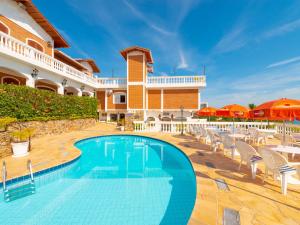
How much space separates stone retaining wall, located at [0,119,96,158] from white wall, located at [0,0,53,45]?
9191mm

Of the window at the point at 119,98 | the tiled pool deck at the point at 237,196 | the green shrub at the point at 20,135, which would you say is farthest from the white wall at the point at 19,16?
the tiled pool deck at the point at 237,196

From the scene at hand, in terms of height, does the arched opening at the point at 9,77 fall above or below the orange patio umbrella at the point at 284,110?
above

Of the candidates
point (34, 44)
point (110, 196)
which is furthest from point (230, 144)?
point (34, 44)

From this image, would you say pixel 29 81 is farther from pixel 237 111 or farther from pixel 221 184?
pixel 237 111

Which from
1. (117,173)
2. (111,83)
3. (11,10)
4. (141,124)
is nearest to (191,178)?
(117,173)

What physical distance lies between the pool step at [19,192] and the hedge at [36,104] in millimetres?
6717

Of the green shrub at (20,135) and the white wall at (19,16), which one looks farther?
the white wall at (19,16)

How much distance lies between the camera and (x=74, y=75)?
1712 centimetres

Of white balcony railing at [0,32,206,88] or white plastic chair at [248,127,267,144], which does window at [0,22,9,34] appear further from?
white plastic chair at [248,127,267,144]

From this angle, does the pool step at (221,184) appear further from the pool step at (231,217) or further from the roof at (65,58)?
the roof at (65,58)

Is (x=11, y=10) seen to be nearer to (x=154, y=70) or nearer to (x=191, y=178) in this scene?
(x=191, y=178)

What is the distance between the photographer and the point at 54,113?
1303 cm

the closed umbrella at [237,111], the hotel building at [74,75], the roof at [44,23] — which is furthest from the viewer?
the roof at [44,23]

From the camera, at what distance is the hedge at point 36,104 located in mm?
9117
